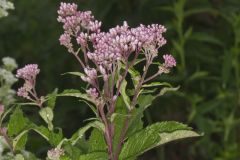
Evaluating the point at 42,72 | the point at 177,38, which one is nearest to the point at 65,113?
the point at 42,72

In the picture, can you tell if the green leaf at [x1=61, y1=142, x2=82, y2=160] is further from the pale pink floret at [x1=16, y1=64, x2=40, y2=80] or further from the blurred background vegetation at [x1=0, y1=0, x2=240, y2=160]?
the blurred background vegetation at [x1=0, y1=0, x2=240, y2=160]

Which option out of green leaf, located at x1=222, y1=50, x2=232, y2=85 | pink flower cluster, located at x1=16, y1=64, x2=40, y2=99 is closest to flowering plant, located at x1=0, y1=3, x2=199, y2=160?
pink flower cluster, located at x1=16, y1=64, x2=40, y2=99

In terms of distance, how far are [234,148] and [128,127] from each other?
1643mm

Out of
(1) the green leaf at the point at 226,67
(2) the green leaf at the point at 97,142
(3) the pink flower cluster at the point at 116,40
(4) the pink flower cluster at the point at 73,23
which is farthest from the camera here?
(1) the green leaf at the point at 226,67

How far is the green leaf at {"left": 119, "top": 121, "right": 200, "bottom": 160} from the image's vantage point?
4.58 ft

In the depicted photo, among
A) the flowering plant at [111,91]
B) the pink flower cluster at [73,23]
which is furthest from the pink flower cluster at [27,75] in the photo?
the pink flower cluster at [73,23]

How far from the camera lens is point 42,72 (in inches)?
142

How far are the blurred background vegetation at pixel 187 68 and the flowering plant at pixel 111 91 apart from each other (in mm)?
1312

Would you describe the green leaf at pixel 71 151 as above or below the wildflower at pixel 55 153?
above

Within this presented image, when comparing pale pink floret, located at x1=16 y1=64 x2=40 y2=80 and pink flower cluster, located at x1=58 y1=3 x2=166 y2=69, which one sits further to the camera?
pale pink floret, located at x1=16 y1=64 x2=40 y2=80

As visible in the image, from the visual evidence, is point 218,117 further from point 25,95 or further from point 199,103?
point 25,95

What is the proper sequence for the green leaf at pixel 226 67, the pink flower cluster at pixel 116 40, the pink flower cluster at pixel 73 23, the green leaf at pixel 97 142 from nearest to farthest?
the pink flower cluster at pixel 116 40 → the pink flower cluster at pixel 73 23 → the green leaf at pixel 97 142 → the green leaf at pixel 226 67

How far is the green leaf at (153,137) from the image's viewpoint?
4.58ft

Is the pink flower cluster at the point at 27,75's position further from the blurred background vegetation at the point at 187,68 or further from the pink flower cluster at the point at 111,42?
the blurred background vegetation at the point at 187,68
